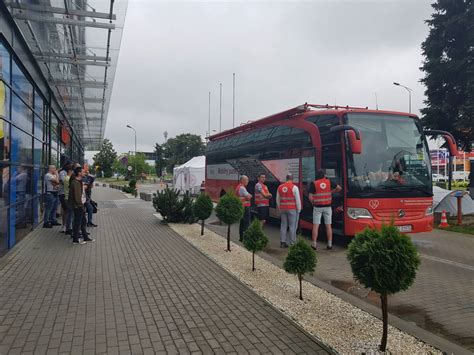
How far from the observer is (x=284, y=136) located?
11602mm

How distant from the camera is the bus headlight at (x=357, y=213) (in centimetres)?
898

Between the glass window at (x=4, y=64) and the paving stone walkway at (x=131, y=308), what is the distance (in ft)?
11.2

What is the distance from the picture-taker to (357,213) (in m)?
9.01

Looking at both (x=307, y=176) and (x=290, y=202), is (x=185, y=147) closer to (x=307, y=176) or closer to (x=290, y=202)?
(x=307, y=176)

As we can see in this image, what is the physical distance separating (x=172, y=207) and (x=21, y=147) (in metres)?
5.31

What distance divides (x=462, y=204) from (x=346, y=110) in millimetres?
8338

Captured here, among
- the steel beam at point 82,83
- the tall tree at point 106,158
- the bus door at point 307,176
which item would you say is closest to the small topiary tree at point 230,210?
the bus door at point 307,176

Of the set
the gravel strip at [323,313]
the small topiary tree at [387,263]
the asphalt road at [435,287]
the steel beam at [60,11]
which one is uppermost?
the steel beam at [60,11]

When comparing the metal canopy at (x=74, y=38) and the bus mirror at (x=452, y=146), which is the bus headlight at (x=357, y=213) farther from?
the metal canopy at (x=74, y=38)

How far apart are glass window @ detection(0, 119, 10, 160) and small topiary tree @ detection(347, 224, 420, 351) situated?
21.3 ft

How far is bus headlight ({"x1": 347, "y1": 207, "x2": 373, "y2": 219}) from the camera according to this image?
29.5 feet

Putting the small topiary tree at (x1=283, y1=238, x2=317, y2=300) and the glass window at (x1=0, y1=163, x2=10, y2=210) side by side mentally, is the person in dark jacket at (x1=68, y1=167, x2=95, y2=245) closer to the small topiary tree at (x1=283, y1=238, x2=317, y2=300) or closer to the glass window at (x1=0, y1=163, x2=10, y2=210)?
the glass window at (x1=0, y1=163, x2=10, y2=210)

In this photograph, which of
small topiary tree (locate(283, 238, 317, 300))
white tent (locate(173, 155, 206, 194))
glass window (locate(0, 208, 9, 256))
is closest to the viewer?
small topiary tree (locate(283, 238, 317, 300))

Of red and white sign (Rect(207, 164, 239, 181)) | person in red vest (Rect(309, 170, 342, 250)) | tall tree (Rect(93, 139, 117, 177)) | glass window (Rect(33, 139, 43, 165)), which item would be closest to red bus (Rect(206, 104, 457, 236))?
person in red vest (Rect(309, 170, 342, 250))
